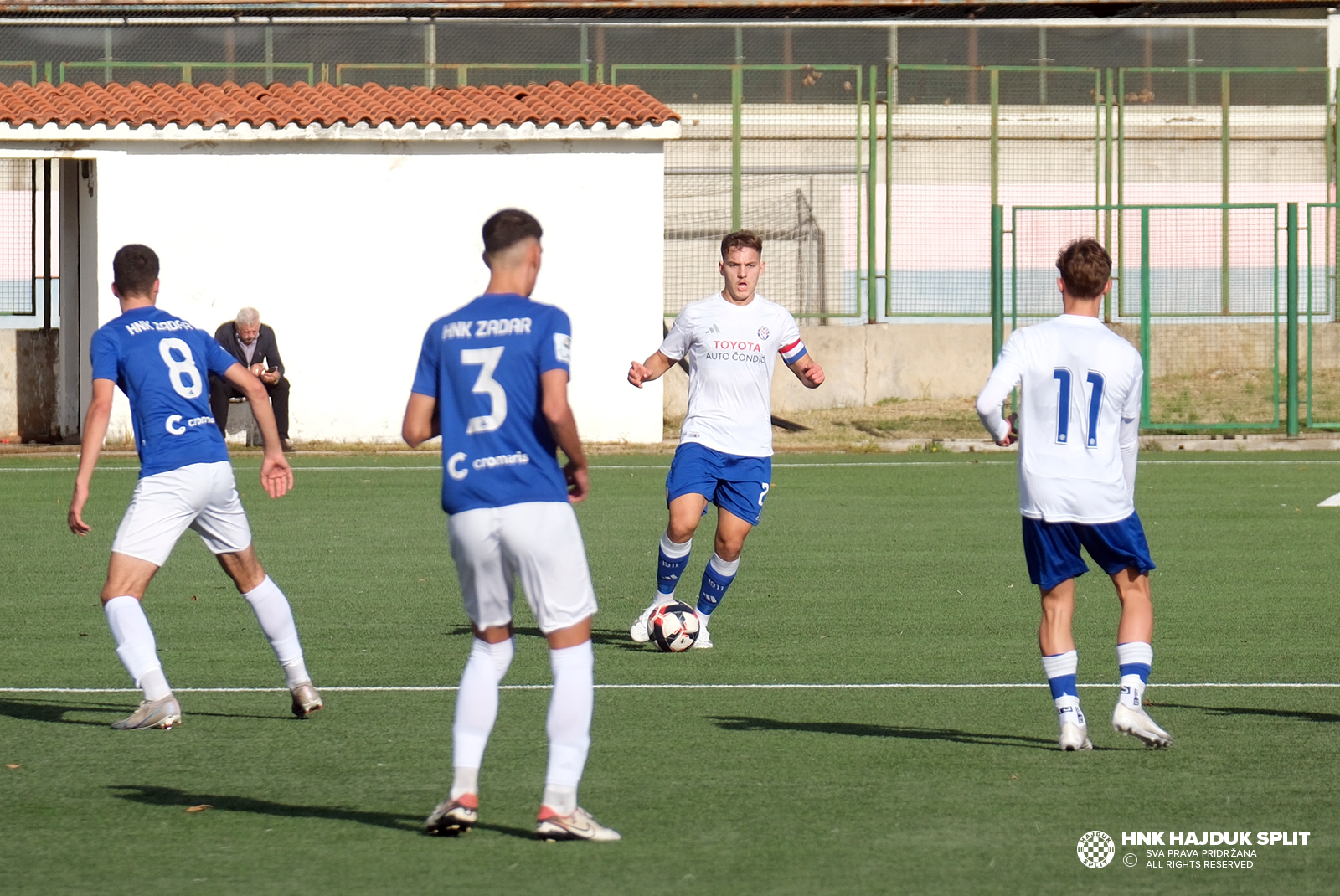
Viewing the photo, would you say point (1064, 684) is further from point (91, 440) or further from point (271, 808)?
point (91, 440)

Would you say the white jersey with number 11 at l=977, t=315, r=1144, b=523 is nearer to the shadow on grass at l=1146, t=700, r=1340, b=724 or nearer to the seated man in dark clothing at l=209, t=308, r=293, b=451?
the shadow on grass at l=1146, t=700, r=1340, b=724

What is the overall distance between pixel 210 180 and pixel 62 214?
102 inches

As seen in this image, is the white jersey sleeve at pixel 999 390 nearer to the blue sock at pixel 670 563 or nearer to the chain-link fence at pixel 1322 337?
the blue sock at pixel 670 563

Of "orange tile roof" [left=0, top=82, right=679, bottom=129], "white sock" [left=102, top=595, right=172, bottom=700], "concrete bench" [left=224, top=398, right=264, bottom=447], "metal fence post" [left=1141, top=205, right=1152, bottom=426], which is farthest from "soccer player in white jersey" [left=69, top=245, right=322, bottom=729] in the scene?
"metal fence post" [left=1141, top=205, right=1152, bottom=426]

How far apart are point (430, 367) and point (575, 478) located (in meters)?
0.51

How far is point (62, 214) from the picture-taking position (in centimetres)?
2281

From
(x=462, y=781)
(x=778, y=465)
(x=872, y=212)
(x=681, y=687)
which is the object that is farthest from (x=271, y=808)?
(x=872, y=212)

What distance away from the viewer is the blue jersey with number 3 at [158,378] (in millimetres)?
6680

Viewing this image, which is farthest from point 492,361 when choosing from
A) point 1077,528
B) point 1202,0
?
point 1202,0

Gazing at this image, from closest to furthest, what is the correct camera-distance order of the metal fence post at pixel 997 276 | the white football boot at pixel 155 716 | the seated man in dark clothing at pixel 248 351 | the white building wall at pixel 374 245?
the white football boot at pixel 155 716 < the seated man in dark clothing at pixel 248 351 < the white building wall at pixel 374 245 < the metal fence post at pixel 997 276

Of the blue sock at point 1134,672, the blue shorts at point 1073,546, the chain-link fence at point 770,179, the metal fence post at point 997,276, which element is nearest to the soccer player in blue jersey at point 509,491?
the blue shorts at point 1073,546

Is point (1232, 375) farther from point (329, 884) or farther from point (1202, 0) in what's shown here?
point (329, 884)

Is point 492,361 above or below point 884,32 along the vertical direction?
below

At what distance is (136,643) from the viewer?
6648mm
